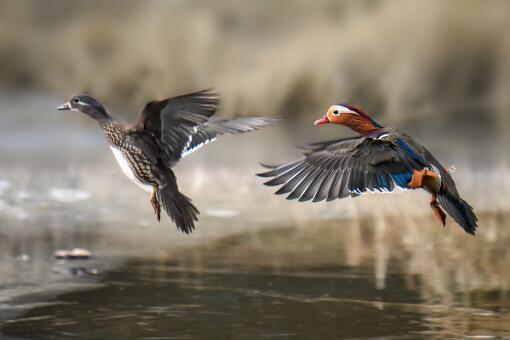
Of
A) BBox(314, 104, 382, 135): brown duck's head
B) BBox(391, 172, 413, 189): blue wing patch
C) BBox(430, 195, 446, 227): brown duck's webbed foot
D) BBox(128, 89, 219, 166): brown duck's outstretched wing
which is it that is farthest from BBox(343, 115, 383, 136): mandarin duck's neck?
BBox(128, 89, 219, 166): brown duck's outstretched wing

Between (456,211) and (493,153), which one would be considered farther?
(493,153)

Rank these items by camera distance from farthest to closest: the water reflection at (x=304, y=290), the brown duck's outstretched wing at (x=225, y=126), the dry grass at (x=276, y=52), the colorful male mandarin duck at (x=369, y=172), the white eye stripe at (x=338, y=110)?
the dry grass at (x=276, y=52) → the brown duck's outstretched wing at (x=225, y=126) → the water reflection at (x=304, y=290) → the white eye stripe at (x=338, y=110) → the colorful male mandarin duck at (x=369, y=172)

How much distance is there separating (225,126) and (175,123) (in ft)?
3.12

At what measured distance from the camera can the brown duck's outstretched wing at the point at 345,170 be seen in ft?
18.3

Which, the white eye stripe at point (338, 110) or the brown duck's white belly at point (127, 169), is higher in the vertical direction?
the white eye stripe at point (338, 110)

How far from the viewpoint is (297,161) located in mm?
5812

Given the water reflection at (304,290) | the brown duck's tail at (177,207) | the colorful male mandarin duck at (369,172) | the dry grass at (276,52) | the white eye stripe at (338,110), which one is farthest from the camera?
the dry grass at (276,52)

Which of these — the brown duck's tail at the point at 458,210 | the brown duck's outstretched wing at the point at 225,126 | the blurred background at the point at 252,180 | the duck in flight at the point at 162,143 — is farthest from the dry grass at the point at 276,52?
the brown duck's tail at the point at 458,210

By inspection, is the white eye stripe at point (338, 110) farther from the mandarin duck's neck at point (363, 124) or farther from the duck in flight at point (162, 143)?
the duck in flight at point (162, 143)

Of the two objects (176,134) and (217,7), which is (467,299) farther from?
(217,7)

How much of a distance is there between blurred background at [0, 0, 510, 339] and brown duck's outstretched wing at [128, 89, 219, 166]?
100 cm

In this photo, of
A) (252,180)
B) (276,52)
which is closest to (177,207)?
(252,180)

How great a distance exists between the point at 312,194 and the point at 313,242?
3249 mm

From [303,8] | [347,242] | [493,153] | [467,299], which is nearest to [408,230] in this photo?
[347,242]
